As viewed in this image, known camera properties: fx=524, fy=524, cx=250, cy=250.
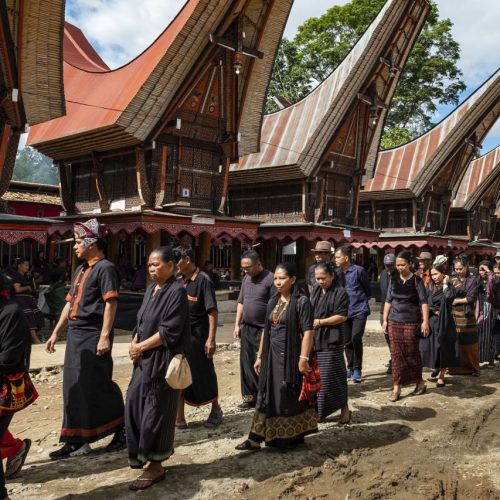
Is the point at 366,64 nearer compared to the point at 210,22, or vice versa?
the point at 210,22

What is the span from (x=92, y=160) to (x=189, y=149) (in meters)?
2.81

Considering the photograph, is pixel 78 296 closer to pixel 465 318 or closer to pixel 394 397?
pixel 394 397

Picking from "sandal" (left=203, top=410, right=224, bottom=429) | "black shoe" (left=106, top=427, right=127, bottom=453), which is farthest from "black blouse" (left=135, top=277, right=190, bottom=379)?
"sandal" (left=203, top=410, right=224, bottom=429)

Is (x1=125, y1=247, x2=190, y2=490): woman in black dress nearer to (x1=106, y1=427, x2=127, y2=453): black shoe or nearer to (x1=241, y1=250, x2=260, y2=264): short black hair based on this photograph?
(x1=106, y1=427, x2=127, y2=453): black shoe

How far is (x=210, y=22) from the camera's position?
1279 centimetres

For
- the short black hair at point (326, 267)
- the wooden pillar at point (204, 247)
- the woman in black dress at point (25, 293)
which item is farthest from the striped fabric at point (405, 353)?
the wooden pillar at point (204, 247)

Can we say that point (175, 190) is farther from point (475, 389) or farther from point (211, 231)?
point (475, 389)

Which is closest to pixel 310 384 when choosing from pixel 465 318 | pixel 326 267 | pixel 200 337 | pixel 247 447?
pixel 247 447

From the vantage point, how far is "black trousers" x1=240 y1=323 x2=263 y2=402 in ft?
18.1

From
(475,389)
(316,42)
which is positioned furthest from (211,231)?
(316,42)

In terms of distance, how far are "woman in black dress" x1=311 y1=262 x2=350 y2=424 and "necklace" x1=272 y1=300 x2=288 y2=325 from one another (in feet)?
2.77

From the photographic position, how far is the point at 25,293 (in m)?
8.85

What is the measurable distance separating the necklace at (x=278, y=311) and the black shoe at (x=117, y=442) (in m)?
1.58

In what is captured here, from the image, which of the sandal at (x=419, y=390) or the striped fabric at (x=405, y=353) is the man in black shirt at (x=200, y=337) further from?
the sandal at (x=419, y=390)
